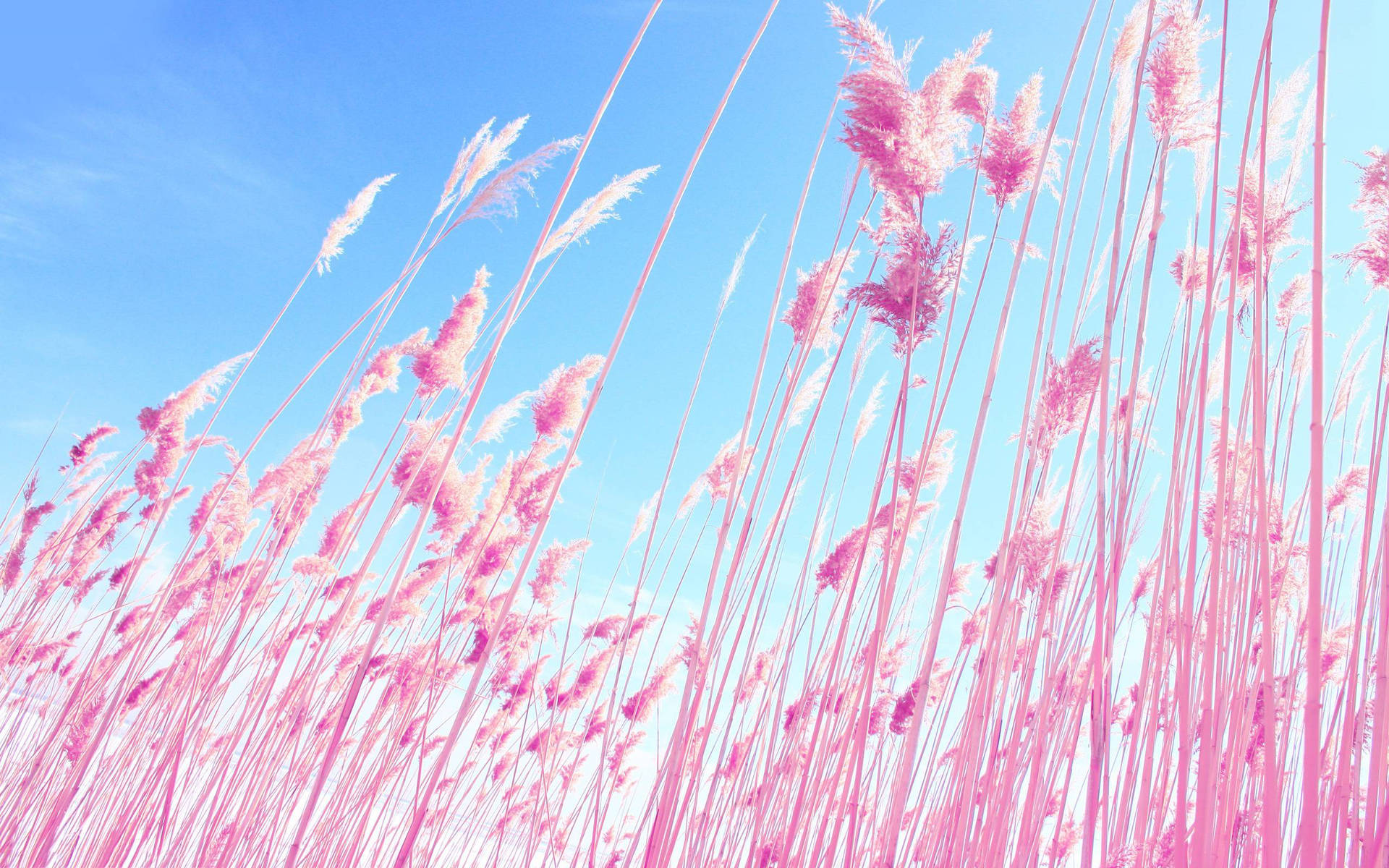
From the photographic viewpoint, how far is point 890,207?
1880mm

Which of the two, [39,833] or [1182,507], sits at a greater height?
[1182,507]

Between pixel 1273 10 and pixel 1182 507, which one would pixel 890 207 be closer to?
pixel 1273 10

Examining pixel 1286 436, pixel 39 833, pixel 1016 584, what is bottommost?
pixel 39 833

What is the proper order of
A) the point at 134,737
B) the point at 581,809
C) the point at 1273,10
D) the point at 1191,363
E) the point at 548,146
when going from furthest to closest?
the point at 581,809 < the point at 134,737 < the point at 548,146 < the point at 1191,363 < the point at 1273,10

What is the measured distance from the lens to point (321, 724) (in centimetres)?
292

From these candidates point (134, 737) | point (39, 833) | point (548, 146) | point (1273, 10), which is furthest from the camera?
point (134, 737)

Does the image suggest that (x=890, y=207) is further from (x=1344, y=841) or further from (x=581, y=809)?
(x=581, y=809)

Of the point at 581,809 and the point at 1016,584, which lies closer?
the point at 1016,584

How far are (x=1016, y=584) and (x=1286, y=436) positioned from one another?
88 centimetres

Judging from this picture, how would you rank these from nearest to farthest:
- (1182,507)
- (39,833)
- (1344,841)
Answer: (1344,841), (1182,507), (39,833)

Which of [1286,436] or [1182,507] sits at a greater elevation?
[1286,436]

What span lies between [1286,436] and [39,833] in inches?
154

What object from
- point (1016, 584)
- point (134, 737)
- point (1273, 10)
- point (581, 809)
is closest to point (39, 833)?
point (134, 737)

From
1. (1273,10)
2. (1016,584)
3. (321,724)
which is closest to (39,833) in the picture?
(321,724)
